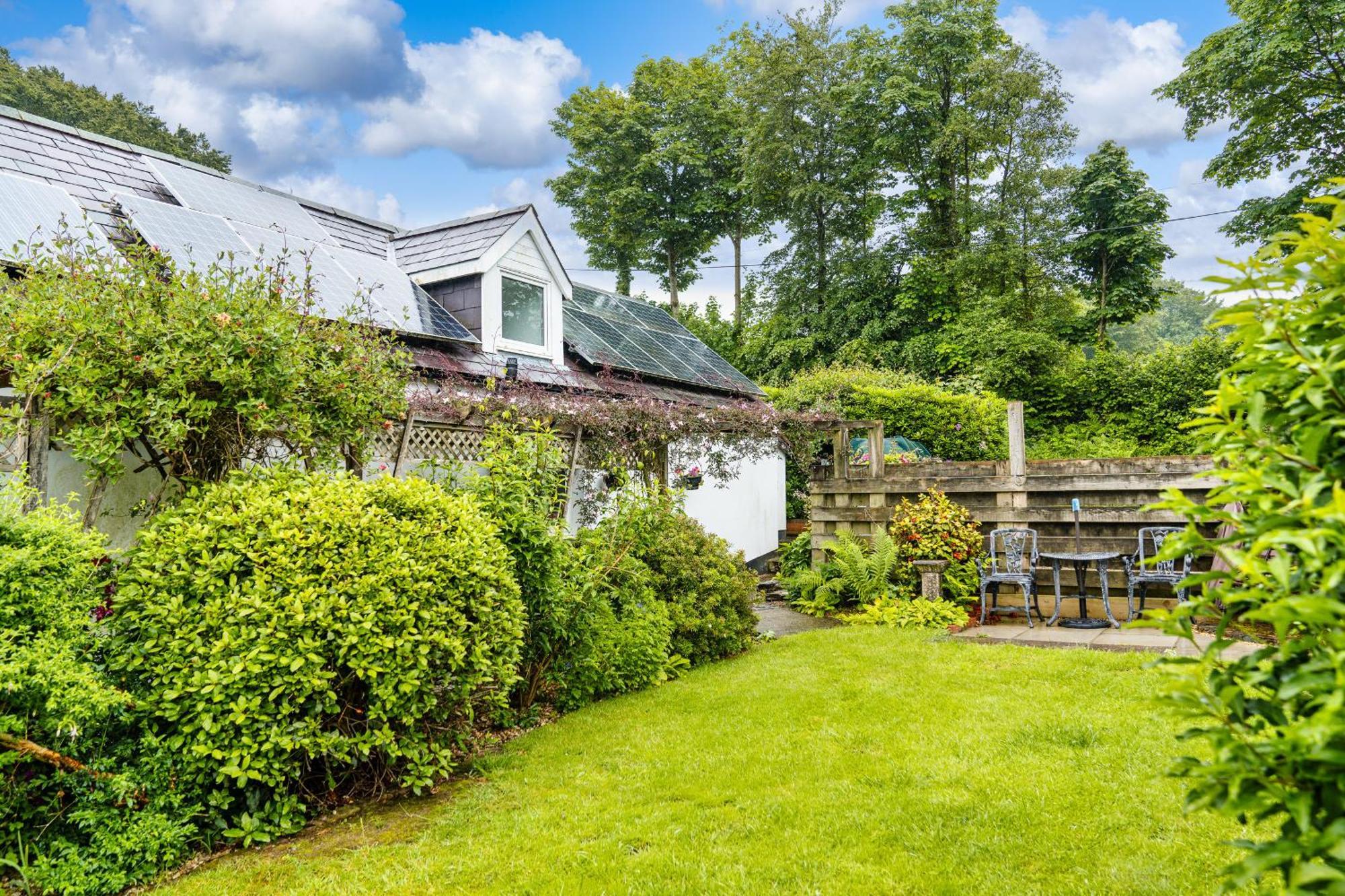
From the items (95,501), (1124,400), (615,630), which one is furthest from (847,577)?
(1124,400)

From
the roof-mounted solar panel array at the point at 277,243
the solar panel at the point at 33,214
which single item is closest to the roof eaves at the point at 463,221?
the roof-mounted solar panel array at the point at 277,243

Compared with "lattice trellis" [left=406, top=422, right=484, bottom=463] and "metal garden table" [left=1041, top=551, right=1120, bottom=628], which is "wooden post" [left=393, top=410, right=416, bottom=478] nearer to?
"lattice trellis" [left=406, top=422, right=484, bottom=463]

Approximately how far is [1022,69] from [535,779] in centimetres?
2457

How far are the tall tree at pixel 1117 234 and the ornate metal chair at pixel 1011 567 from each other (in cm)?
1418

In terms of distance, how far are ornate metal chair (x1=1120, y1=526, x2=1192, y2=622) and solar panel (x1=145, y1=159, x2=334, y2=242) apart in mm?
10308

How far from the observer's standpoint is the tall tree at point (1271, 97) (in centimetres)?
1677

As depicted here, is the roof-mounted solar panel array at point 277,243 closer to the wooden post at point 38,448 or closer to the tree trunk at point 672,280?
the wooden post at point 38,448

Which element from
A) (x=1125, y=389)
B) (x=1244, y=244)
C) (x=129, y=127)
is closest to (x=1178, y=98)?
(x=1244, y=244)

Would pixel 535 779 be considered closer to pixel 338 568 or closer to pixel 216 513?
pixel 338 568

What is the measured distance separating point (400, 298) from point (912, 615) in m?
7.45

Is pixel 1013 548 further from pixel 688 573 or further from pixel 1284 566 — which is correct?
pixel 1284 566

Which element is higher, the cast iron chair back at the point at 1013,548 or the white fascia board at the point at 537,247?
the white fascia board at the point at 537,247

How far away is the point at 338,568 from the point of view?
4031 millimetres

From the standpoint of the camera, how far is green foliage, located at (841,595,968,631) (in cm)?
863
